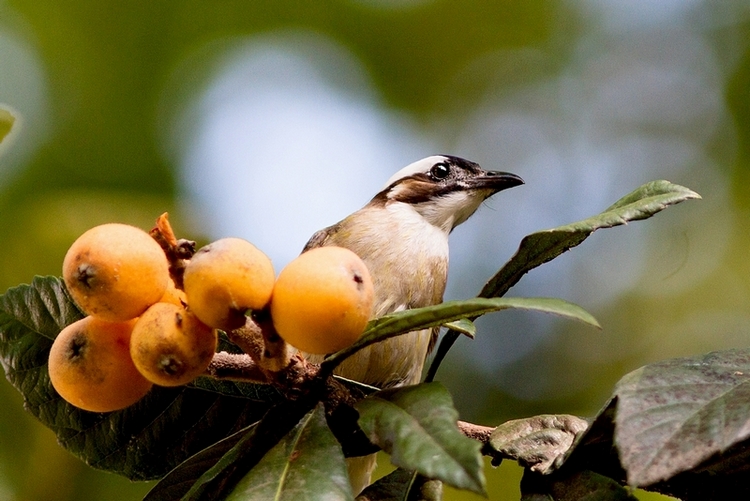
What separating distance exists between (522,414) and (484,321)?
1177 mm

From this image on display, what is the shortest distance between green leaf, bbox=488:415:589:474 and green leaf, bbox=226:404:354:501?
0.36m

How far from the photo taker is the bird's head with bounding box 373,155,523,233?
3.73m

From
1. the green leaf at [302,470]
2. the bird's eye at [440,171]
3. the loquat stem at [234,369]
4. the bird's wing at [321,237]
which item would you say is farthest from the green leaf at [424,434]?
the bird's eye at [440,171]

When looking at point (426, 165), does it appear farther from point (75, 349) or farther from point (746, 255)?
point (75, 349)

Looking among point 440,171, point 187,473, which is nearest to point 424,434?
point 187,473

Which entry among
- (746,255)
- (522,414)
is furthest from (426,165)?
(746,255)

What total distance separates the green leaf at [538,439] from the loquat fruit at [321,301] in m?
0.43

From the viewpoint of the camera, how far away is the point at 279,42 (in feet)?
17.2

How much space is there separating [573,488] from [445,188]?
2609mm

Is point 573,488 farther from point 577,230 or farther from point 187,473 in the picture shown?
point 187,473

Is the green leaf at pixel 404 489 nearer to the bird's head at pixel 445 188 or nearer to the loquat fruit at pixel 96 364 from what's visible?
the loquat fruit at pixel 96 364

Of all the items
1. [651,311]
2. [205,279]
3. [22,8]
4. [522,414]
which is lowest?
[522,414]

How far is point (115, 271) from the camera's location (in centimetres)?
111

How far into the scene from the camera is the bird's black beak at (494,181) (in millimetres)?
3756
